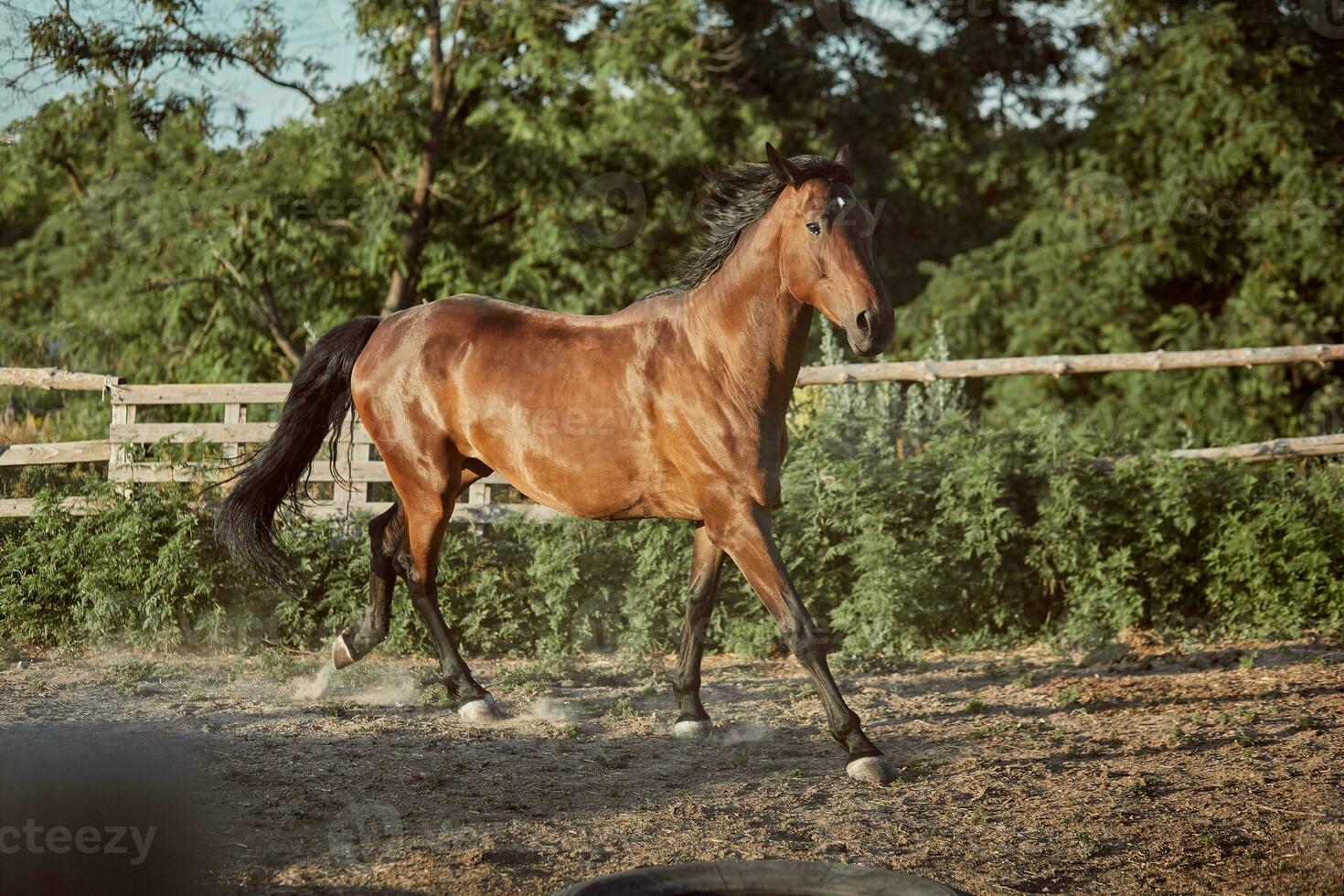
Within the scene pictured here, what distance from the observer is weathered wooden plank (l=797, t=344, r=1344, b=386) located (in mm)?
7965

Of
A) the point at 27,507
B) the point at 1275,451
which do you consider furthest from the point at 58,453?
the point at 1275,451

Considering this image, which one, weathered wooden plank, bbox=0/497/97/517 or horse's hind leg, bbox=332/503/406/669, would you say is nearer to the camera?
horse's hind leg, bbox=332/503/406/669

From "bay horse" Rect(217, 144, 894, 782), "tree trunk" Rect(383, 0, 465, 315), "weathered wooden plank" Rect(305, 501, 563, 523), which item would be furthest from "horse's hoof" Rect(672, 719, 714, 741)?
"tree trunk" Rect(383, 0, 465, 315)

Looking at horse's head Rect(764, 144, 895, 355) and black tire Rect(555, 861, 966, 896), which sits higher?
horse's head Rect(764, 144, 895, 355)

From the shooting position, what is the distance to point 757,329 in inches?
193

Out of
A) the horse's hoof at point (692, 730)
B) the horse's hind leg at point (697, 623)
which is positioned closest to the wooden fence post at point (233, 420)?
the horse's hind leg at point (697, 623)

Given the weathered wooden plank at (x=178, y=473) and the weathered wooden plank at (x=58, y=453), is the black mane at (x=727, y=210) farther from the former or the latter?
the weathered wooden plank at (x=58, y=453)

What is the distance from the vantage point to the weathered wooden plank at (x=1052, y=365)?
7965 mm

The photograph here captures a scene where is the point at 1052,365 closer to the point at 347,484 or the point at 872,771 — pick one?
the point at 872,771

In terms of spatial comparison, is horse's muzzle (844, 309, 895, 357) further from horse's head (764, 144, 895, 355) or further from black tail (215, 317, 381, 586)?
black tail (215, 317, 381, 586)

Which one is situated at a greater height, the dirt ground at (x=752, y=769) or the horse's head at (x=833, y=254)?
the horse's head at (x=833, y=254)

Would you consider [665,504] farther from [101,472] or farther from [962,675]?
[101,472]

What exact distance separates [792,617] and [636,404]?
3.69 feet

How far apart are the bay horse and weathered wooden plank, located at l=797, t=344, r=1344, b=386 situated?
2.78 meters
